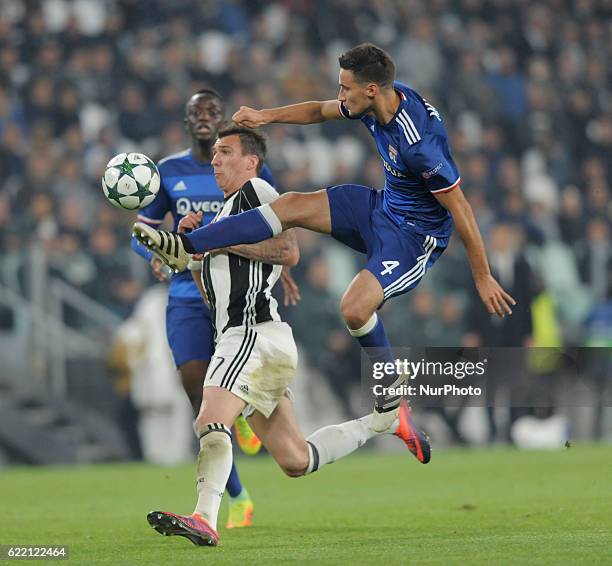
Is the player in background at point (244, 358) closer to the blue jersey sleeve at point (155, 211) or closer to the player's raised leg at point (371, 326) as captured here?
the player's raised leg at point (371, 326)

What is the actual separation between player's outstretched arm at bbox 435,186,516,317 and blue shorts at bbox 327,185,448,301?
0.38m

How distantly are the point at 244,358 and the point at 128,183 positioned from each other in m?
1.21

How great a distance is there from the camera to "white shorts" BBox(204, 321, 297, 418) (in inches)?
257

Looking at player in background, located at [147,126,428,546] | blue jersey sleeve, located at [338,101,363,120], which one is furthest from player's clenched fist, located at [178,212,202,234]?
blue jersey sleeve, located at [338,101,363,120]

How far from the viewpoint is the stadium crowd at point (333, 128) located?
46.0 feet

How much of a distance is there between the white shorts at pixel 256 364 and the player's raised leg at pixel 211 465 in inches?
2.6

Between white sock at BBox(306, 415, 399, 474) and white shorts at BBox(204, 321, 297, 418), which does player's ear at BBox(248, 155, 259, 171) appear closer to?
white shorts at BBox(204, 321, 297, 418)

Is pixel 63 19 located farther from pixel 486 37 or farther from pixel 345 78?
pixel 345 78

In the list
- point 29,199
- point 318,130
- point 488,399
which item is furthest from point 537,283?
point 488,399

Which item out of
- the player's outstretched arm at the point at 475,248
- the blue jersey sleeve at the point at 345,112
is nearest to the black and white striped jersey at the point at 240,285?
the blue jersey sleeve at the point at 345,112

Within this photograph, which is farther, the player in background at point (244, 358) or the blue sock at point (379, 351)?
the blue sock at point (379, 351)

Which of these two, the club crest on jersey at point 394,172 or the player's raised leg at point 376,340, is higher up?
the club crest on jersey at point 394,172

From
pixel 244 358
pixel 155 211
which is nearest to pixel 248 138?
pixel 244 358

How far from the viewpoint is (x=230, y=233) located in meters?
6.64
